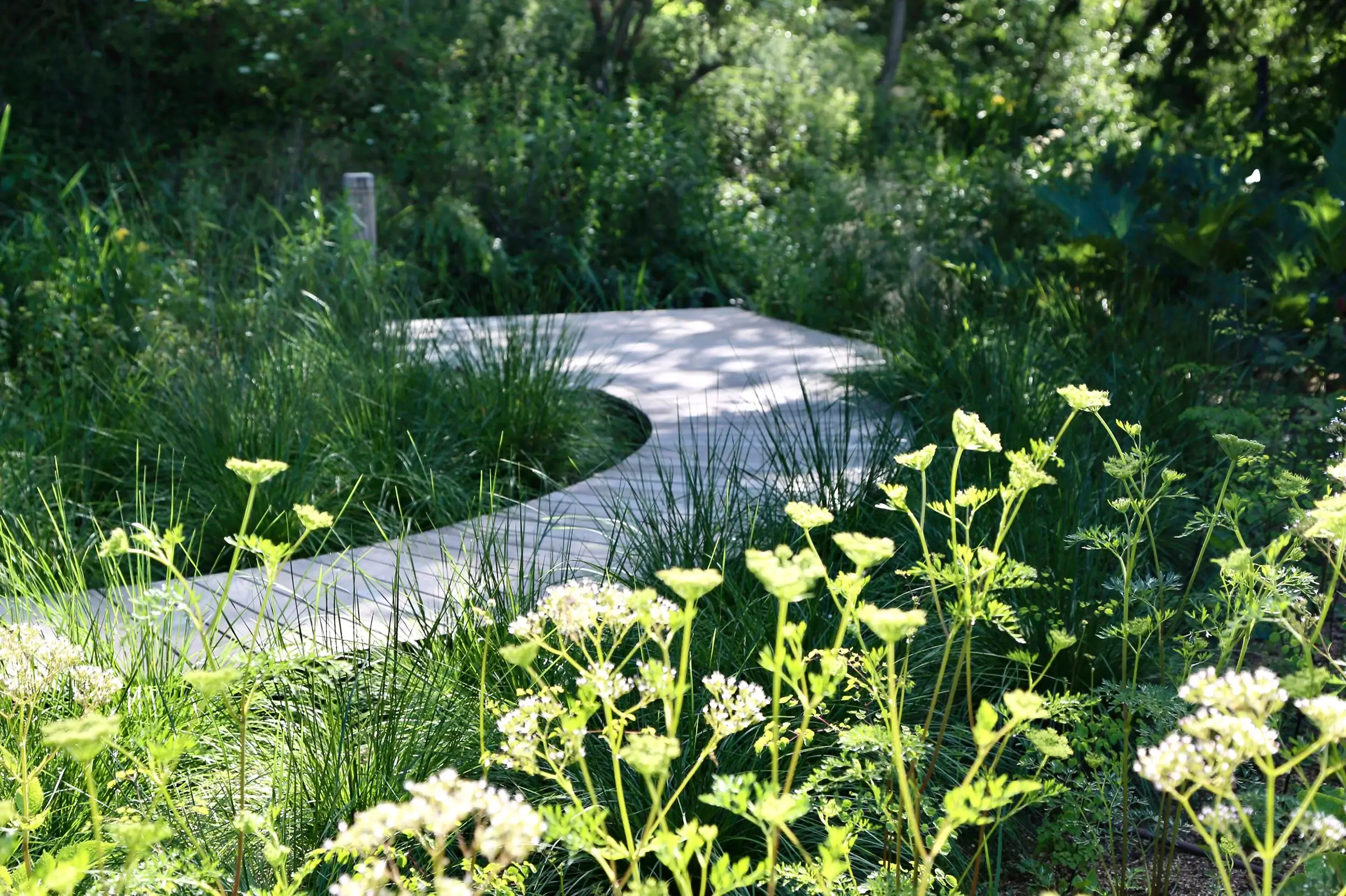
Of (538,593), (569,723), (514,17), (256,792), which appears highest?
(514,17)

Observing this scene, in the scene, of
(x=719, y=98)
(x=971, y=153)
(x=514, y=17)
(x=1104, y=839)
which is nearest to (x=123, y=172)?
(x=514, y=17)

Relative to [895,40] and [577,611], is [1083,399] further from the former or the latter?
[895,40]

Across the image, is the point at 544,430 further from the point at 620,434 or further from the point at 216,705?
the point at 216,705

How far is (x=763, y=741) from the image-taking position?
1.51 metres

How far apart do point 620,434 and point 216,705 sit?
307 centimetres

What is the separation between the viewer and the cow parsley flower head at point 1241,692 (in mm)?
1217

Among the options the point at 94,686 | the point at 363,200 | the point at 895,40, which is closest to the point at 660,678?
the point at 94,686

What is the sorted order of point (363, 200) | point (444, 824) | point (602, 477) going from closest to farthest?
point (444, 824) → point (602, 477) → point (363, 200)

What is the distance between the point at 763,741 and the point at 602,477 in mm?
2982

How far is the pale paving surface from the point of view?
3012mm

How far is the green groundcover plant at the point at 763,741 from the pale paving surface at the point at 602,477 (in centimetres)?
15

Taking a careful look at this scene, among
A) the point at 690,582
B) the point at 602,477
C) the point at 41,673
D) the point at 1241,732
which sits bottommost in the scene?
the point at 602,477

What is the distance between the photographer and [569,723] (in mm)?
1298

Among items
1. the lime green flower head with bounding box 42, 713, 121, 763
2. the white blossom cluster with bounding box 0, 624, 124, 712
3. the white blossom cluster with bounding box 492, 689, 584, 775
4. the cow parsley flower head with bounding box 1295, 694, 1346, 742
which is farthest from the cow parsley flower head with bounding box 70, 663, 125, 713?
the cow parsley flower head with bounding box 1295, 694, 1346, 742
